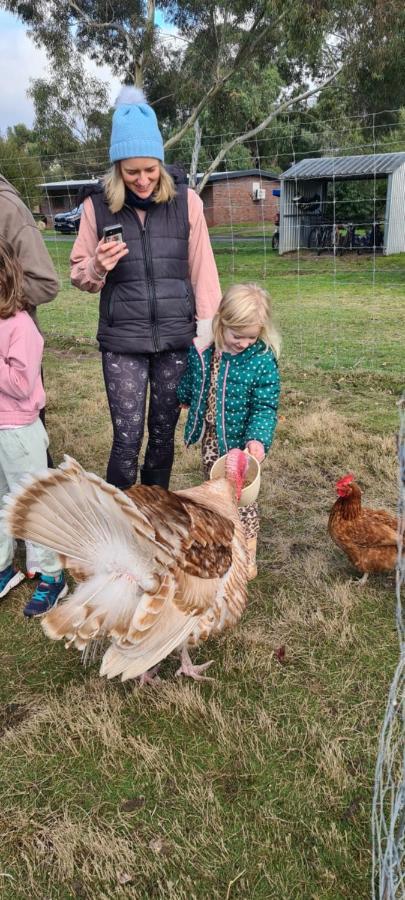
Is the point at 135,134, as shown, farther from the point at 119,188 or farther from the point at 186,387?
the point at 186,387

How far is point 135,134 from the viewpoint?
9.59 feet

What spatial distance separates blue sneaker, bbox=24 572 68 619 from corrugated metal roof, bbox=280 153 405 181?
21.2 meters

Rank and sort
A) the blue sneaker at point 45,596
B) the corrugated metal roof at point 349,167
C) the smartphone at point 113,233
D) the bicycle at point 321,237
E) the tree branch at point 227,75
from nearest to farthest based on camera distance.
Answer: the smartphone at point 113,233
the blue sneaker at point 45,596
the corrugated metal roof at point 349,167
the tree branch at point 227,75
the bicycle at point 321,237

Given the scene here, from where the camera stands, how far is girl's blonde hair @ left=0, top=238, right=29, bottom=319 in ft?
9.77

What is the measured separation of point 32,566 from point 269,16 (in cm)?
2422

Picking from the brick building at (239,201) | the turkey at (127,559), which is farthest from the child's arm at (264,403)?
the brick building at (239,201)

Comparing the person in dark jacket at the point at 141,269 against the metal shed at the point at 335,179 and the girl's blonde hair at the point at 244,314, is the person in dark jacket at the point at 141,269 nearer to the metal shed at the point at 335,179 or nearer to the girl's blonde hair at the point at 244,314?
the girl's blonde hair at the point at 244,314

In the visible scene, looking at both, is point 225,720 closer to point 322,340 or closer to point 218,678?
point 218,678

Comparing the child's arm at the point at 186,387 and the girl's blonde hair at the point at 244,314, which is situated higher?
the girl's blonde hair at the point at 244,314

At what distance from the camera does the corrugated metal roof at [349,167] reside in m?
22.1

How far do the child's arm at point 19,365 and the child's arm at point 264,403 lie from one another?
122cm

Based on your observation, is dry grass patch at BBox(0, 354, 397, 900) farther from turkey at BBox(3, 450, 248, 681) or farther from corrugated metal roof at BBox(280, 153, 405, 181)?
corrugated metal roof at BBox(280, 153, 405, 181)

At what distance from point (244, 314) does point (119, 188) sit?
91 cm

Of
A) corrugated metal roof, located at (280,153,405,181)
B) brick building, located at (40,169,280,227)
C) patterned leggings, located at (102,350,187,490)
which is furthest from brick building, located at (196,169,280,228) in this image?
patterned leggings, located at (102,350,187,490)
